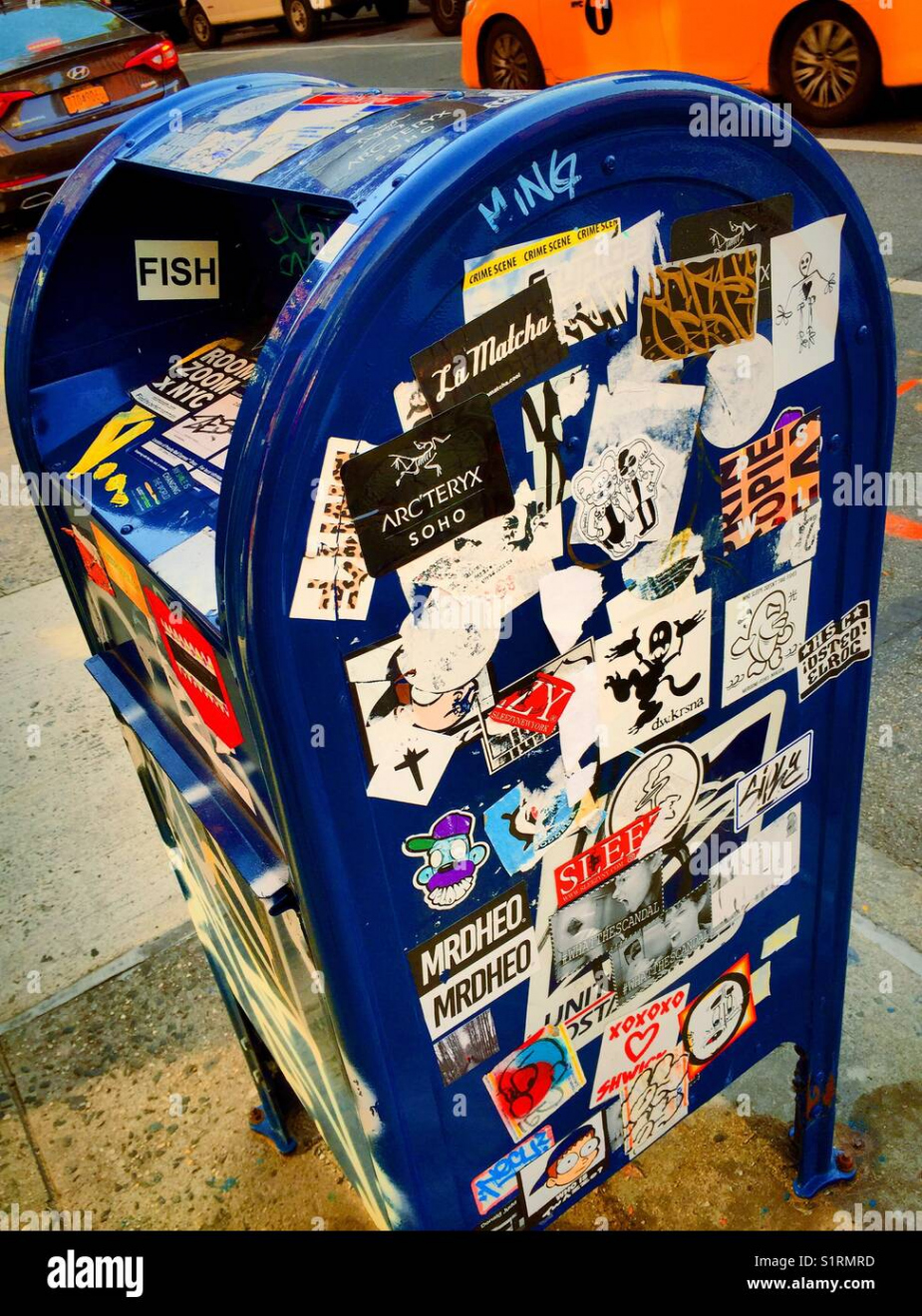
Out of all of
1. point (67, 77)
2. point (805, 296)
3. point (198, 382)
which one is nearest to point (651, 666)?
point (805, 296)

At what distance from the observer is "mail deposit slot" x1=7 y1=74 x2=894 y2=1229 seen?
1.08 meters

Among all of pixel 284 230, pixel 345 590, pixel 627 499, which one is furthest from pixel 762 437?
pixel 284 230

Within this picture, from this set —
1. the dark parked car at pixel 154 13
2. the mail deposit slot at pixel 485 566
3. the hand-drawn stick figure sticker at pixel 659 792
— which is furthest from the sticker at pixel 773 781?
the dark parked car at pixel 154 13

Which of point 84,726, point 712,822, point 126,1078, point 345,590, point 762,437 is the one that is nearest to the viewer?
point 345,590

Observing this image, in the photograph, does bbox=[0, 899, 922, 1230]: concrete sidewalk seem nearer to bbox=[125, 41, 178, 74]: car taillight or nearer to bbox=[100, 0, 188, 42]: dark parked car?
bbox=[125, 41, 178, 74]: car taillight

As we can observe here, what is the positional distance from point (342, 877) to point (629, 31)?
291 inches

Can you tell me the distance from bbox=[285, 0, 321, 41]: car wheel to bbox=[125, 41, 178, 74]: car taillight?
7.53 metres

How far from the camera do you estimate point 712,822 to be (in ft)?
5.37

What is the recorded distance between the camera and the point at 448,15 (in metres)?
12.5

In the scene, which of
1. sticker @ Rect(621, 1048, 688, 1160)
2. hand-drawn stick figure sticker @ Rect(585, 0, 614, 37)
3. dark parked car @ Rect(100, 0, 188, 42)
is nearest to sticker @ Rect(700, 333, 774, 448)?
sticker @ Rect(621, 1048, 688, 1160)

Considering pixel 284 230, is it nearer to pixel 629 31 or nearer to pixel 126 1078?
pixel 126 1078

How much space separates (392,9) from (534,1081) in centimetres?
1557

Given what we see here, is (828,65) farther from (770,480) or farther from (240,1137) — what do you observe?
(240,1137)

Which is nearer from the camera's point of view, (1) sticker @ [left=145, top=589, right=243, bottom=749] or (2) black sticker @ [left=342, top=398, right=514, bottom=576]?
(2) black sticker @ [left=342, top=398, right=514, bottom=576]
